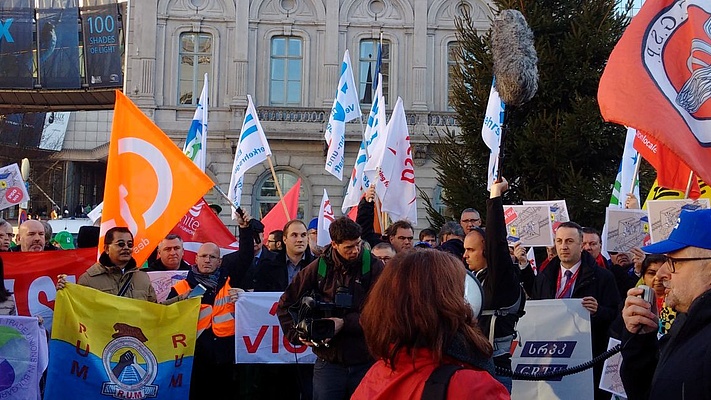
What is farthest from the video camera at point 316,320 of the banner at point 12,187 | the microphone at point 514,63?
the banner at point 12,187

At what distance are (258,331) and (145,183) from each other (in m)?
1.83

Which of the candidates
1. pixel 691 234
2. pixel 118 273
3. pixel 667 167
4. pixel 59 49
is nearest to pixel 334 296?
pixel 118 273

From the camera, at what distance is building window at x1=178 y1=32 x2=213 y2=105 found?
28.4 m

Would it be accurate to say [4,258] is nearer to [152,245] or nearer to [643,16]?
[152,245]

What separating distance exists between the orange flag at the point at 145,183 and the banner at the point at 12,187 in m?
5.62

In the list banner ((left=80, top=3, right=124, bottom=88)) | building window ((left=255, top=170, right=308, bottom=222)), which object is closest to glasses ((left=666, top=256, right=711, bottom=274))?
building window ((left=255, top=170, right=308, bottom=222))

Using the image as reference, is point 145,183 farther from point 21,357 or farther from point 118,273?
point 21,357

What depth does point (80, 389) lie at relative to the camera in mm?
6973

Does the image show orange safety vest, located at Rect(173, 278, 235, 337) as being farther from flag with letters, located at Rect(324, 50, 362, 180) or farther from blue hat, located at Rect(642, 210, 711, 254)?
flag with letters, located at Rect(324, 50, 362, 180)

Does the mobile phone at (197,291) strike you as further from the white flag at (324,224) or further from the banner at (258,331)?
the white flag at (324,224)

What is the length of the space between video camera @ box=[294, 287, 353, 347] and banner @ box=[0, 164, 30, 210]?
896cm

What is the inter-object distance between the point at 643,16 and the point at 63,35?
1124 inches

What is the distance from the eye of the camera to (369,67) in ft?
94.0

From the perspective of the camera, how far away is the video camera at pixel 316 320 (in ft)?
17.9
